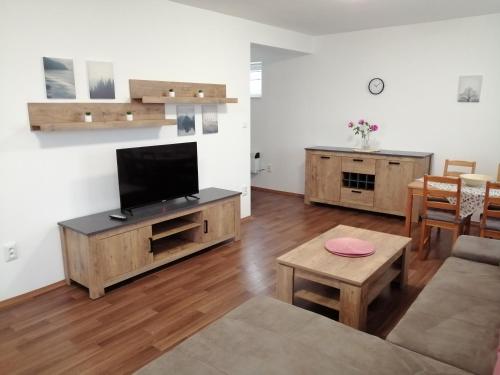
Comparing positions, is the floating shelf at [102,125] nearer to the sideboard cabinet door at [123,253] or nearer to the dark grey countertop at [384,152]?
the sideboard cabinet door at [123,253]

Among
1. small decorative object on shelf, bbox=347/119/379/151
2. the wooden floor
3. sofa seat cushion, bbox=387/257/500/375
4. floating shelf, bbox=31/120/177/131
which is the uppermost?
floating shelf, bbox=31/120/177/131

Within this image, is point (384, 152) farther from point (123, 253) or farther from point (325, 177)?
point (123, 253)

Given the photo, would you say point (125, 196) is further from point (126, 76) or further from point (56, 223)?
point (126, 76)

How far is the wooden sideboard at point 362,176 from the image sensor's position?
4.98 m

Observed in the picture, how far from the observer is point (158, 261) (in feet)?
11.5

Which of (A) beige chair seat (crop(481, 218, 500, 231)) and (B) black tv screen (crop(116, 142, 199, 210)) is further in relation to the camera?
(A) beige chair seat (crop(481, 218, 500, 231))

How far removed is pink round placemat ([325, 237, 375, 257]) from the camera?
8.92ft

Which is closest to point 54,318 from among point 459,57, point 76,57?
point 76,57

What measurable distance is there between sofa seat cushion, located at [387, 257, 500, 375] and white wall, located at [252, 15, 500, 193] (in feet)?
9.46

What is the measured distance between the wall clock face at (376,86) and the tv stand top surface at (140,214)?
2.72 metres

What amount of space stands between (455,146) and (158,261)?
3.91 metres

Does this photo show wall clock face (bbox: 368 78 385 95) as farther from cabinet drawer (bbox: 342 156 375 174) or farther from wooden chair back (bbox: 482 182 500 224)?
wooden chair back (bbox: 482 182 500 224)

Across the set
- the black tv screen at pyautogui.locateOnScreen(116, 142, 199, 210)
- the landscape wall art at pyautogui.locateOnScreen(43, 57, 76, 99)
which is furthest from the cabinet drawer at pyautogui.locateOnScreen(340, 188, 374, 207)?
the landscape wall art at pyautogui.locateOnScreen(43, 57, 76, 99)

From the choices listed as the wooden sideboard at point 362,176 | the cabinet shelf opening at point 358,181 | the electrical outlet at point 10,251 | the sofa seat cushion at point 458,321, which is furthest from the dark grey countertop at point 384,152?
the electrical outlet at point 10,251
